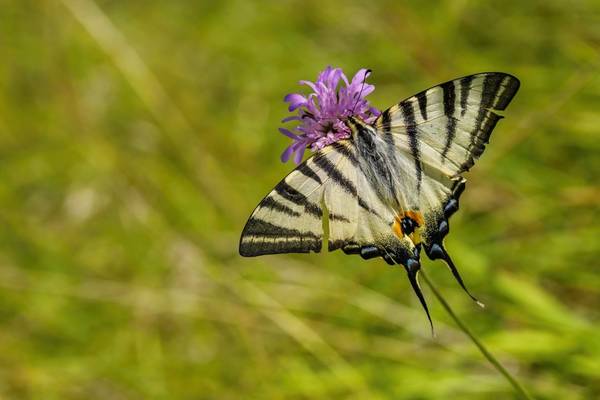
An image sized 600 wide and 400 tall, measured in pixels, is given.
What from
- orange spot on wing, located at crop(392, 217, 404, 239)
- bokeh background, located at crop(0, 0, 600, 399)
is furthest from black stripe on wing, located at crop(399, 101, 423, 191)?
bokeh background, located at crop(0, 0, 600, 399)

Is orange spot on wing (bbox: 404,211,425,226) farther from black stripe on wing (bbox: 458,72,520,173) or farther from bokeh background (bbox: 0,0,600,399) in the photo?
bokeh background (bbox: 0,0,600,399)

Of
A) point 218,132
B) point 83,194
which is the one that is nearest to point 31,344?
point 83,194

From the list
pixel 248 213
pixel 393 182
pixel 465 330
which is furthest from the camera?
pixel 248 213

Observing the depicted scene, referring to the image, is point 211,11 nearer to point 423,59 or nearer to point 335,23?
point 335,23

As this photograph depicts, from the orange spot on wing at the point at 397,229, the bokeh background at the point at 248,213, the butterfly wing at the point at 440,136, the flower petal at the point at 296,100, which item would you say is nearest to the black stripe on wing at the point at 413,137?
the butterfly wing at the point at 440,136

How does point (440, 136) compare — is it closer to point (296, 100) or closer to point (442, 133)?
point (442, 133)

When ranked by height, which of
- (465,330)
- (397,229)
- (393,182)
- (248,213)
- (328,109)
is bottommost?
(465,330)

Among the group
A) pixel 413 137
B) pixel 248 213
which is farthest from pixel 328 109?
pixel 248 213

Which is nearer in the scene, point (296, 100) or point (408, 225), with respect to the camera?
point (408, 225)
